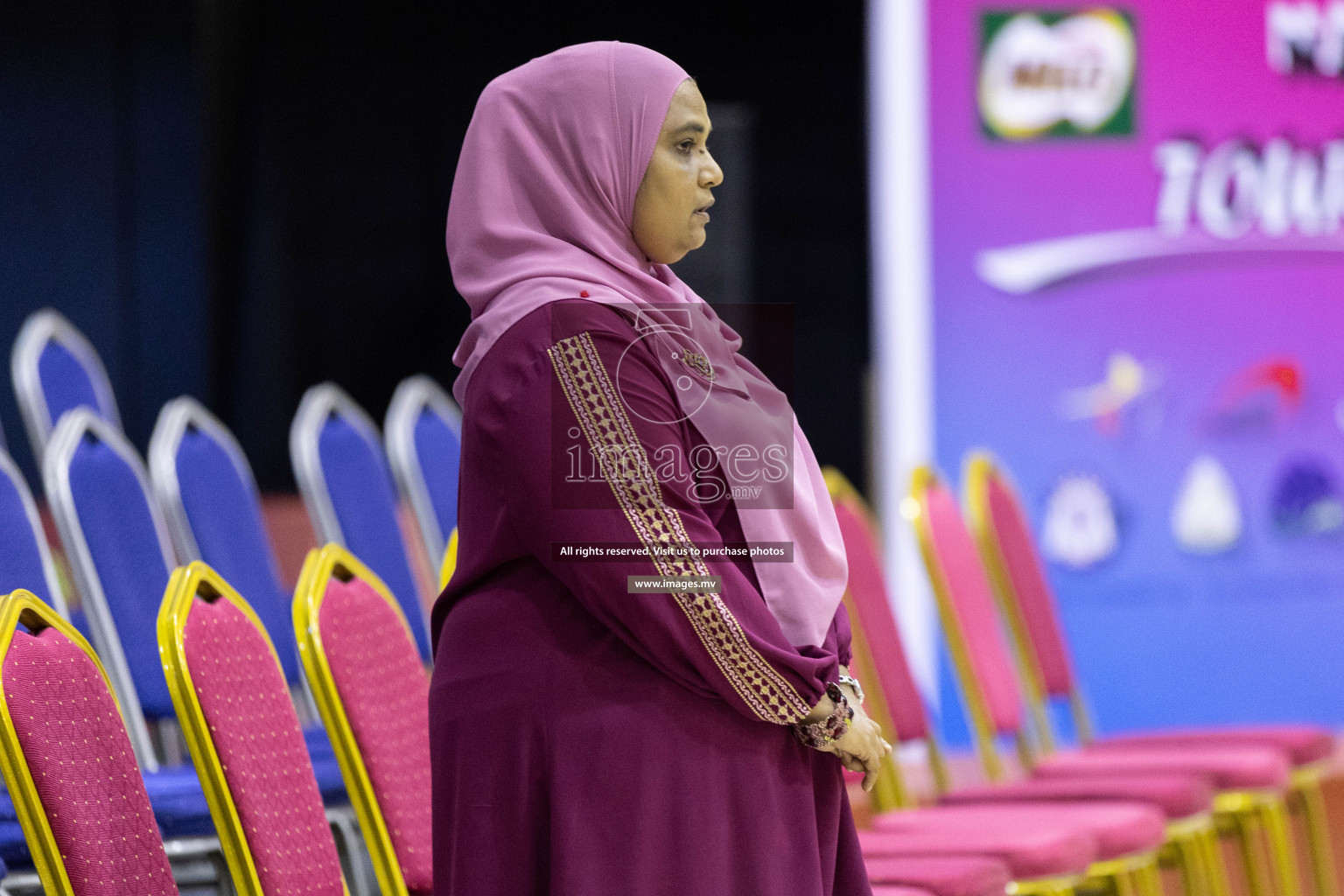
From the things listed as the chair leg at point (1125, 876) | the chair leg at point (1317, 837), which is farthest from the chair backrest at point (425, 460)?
the chair leg at point (1317, 837)

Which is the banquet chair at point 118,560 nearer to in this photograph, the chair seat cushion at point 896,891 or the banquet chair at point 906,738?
the chair seat cushion at point 896,891

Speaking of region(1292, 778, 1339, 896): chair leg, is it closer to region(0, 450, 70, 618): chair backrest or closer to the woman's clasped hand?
the woman's clasped hand

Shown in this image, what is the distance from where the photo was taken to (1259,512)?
471 cm

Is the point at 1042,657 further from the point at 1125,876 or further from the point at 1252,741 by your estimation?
the point at 1125,876

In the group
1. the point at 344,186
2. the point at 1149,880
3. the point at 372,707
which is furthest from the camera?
the point at 344,186

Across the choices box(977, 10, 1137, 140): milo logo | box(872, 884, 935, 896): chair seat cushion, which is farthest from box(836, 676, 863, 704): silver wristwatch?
box(977, 10, 1137, 140): milo logo

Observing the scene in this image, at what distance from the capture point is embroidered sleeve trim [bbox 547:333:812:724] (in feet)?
4.92

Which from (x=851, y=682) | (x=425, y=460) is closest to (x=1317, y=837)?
(x=425, y=460)

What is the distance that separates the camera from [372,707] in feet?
6.29

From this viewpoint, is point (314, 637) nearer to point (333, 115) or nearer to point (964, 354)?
point (964, 354)

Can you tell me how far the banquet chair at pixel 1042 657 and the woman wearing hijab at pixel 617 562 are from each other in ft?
5.58

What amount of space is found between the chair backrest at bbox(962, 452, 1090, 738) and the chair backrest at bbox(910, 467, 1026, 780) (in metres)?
A: 0.08

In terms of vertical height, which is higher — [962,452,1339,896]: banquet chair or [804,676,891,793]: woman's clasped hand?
[804,676,891,793]: woman's clasped hand

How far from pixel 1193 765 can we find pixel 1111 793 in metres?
0.31
